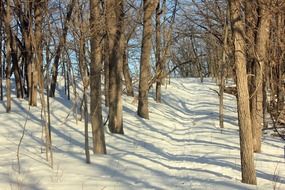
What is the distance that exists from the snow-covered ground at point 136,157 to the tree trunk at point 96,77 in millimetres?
482

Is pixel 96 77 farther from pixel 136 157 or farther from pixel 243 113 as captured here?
pixel 243 113

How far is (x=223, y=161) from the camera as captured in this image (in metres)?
11.0

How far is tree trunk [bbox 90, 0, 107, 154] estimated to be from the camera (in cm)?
1016

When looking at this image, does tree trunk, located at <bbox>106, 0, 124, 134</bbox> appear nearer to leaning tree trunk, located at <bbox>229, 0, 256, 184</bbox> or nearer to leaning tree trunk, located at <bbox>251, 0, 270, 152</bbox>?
leaning tree trunk, located at <bbox>251, 0, 270, 152</bbox>

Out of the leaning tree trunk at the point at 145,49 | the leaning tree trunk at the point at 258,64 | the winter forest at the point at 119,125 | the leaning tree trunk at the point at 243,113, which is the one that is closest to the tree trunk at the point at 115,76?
the winter forest at the point at 119,125

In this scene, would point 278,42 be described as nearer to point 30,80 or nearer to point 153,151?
point 153,151

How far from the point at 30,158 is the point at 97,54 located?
282 cm

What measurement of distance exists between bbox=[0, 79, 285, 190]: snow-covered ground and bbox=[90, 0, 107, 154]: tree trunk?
48 centimetres

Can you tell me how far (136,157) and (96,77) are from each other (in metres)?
2.22

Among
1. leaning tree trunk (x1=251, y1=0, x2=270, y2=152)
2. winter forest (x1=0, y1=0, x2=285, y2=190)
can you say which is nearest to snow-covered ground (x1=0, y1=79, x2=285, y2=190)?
winter forest (x1=0, y1=0, x2=285, y2=190)

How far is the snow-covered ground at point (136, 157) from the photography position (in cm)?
802

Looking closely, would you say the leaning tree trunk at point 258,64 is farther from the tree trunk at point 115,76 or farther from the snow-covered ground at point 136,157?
the tree trunk at point 115,76

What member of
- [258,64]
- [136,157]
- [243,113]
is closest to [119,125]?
[136,157]

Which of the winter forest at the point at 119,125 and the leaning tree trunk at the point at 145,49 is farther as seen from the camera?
the leaning tree trunk at the point at 145,49
